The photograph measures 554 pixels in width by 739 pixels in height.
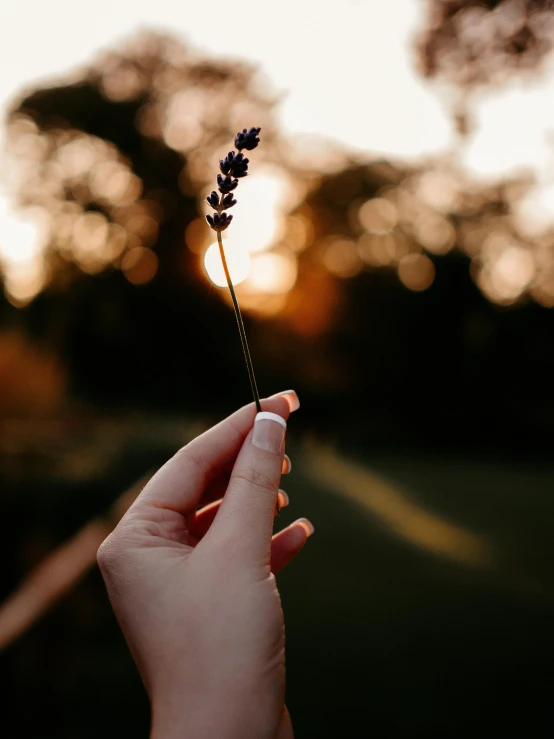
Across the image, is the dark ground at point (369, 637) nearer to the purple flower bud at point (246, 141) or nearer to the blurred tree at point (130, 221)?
the purple flower bud at point (246, 141)

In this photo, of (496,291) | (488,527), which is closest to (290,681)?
(488,527)

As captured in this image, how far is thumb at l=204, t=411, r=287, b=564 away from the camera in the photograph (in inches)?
81.4

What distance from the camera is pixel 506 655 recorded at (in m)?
6.14

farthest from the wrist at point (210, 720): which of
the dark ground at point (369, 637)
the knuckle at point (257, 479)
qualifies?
the dark ground at point (369, 637)

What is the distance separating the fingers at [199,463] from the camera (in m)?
2.40

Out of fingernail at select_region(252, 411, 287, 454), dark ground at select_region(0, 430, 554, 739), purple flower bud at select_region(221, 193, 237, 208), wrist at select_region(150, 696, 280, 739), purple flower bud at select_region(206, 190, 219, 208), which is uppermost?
purple flower bud at select_region(206, 190, 219, 208)

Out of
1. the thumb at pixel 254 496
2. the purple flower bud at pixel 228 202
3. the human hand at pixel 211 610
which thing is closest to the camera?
the purple flower bud at pixel 228 202

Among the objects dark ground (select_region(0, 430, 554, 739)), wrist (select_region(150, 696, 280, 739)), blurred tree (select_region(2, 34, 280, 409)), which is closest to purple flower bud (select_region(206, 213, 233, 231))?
wrist (select_region(150, 696, 280, 739))

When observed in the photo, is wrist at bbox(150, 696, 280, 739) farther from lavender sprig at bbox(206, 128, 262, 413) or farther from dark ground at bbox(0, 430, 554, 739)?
dark ground at bbox(0, 430, 554, 739)

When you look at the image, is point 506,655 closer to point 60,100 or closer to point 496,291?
point 496,291

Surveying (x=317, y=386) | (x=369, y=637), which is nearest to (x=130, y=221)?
(x=317, y=386)

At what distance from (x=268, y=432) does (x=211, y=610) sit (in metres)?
0.69

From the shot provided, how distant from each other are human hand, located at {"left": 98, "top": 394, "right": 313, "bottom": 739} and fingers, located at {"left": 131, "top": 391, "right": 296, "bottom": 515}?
74 millimetres

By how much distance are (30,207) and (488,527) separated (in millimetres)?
26497
